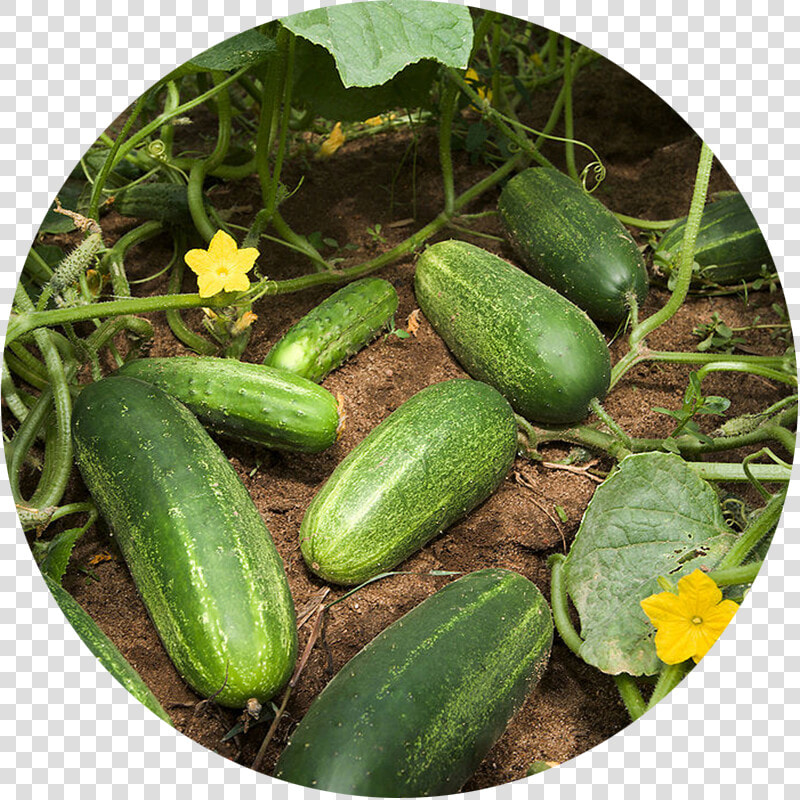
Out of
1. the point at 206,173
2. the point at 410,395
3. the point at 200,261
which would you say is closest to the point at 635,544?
the point at 410,395

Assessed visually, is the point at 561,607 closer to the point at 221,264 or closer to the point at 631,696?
the point at 631,696

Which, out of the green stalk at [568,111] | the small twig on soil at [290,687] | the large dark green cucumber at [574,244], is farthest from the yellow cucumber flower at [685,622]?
the green stalk at [568,111]

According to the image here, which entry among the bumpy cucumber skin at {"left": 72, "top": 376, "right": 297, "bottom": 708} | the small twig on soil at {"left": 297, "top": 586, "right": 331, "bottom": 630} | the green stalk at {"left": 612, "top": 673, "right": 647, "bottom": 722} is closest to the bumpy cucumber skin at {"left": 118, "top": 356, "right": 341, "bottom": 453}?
the bumpy cucumber skin at {"left": 72, "top": 376, "right": 297, "bottom": 708}

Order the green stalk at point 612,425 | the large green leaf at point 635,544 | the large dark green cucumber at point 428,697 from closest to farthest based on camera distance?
the large dark green cucumber at point 428,697, the large green leaf at point 635,544, the green stalk at point 612,425

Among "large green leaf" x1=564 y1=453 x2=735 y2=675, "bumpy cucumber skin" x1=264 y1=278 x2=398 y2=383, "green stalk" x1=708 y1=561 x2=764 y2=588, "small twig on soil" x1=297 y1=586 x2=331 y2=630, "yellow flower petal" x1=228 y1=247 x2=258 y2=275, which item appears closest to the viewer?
"green stalk" x1=708 y1=561 x2=764 y2=588

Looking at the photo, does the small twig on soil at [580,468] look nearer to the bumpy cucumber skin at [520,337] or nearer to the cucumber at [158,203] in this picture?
the bumpy cucumber skin at [520,337]

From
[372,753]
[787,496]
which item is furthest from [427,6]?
[372,753]

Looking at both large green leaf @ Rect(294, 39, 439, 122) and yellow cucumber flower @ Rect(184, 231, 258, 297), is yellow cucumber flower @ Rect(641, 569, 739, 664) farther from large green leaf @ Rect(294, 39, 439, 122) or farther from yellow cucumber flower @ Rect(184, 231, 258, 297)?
large green leaf @ Rect(294, 39, 439, 122)
